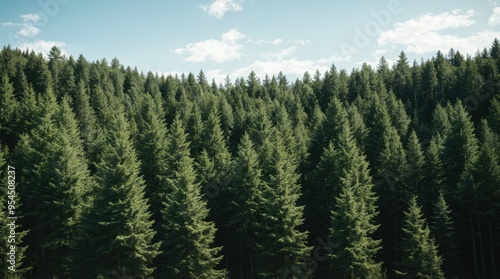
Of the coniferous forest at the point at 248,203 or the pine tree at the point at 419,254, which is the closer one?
the coniferous forest at the point at 248,203

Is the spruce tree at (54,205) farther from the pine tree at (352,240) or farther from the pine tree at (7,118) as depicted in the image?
the pine tree at (7,118)

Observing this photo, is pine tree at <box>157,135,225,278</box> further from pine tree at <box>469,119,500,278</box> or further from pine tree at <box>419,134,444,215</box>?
pine tree at <box>469,119,500,278</box>

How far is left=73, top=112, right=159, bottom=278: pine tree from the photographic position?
2594cm

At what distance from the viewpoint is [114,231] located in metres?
26.2

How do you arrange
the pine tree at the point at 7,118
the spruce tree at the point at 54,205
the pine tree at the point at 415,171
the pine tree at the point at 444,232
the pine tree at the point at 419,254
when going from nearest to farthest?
the pine tree at the point at 419,254
the spruce tree at the point at 54,205
the pine tree at the point at 444,232
the pine tree at the point at 415,171
the pine tree at the point at 7,118

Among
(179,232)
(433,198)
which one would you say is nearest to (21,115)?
(179,232)

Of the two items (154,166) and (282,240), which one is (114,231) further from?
(282,240)

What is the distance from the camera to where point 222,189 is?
124 ft

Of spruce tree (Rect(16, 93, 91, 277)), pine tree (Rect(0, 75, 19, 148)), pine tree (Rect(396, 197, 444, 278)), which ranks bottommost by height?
pine tree (Rect(396, 197, 444, 278))

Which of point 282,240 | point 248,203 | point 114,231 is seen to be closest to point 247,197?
point 248,203

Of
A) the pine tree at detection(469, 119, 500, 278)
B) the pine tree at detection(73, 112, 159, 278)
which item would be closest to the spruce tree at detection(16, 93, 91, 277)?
the pine tree at detection(73, 112, 159, 278)

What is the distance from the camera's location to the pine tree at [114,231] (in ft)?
85.1

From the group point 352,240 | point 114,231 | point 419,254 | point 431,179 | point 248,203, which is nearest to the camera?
point 114,231

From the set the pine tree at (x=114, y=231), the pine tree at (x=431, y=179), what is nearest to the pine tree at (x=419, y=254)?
the pine tree at (x=431, y=179)
